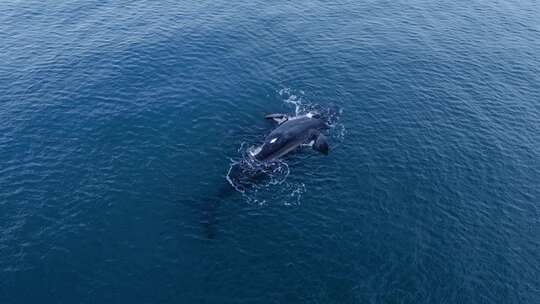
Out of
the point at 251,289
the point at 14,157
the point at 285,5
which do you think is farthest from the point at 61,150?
the point at 285,5

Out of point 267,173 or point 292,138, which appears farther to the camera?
point 292,138

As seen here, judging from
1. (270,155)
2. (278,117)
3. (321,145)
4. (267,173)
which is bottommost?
(267,173)

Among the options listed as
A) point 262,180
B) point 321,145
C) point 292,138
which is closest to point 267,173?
point 262,180

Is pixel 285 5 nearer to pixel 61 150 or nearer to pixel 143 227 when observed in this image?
pixel 61 150

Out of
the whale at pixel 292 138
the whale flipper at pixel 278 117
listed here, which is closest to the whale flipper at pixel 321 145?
the whale at pixel 292 138

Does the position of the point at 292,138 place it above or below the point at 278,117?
above

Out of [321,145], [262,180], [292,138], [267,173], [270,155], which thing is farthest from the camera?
[292,138]

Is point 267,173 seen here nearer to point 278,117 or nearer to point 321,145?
point 321,145
